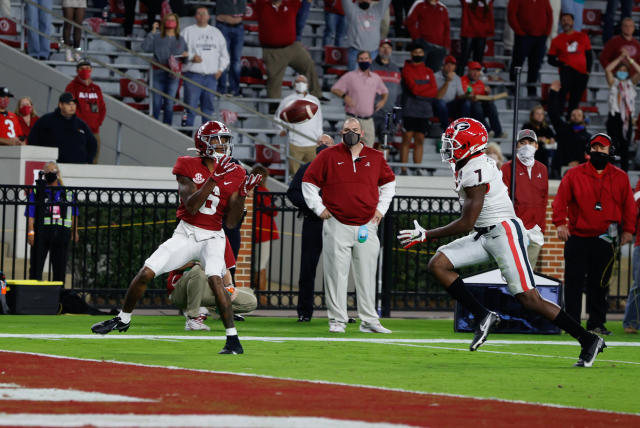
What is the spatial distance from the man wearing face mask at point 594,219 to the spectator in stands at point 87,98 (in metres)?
8.23

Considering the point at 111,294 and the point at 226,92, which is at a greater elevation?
the point at 226,92

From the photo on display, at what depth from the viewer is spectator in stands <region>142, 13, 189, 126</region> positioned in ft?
72.4

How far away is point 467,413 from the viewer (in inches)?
295

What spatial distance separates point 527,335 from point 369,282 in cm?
183

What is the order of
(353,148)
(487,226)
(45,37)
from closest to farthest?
(487,226) < (353,148) < (45,37)

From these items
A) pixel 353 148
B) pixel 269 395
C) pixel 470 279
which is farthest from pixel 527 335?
pixel 269 395

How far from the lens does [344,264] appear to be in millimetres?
14133

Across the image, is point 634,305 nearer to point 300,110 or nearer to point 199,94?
point 300,110

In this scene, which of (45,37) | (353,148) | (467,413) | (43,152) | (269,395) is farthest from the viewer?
(45,37)

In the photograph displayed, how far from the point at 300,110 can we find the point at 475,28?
217 inches

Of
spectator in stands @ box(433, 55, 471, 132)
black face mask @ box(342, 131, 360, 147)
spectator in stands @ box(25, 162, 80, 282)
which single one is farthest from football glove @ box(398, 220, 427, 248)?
spectator in stands @ box(433, 55, 471, 132)

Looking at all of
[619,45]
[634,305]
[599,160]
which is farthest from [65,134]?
[619,45]

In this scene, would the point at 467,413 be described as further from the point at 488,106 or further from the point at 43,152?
the point at 488,106

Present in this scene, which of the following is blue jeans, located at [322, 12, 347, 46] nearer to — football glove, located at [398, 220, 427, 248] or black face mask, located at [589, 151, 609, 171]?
black face mask, located at [589, 151, 609, 171]
